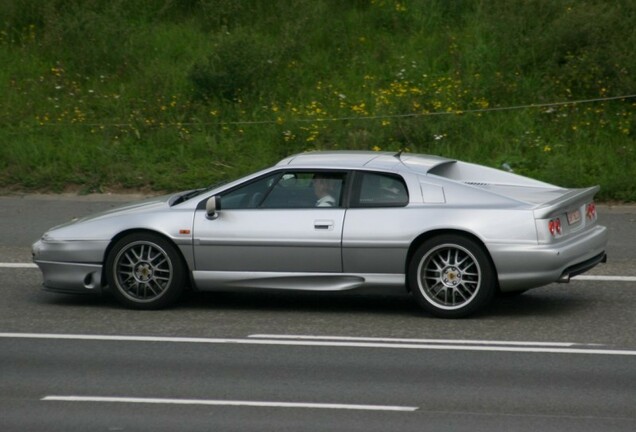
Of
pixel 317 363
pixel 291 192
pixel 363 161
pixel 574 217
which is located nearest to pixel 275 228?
pixel 291 192

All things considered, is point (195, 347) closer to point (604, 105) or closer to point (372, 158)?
point (372, 158)

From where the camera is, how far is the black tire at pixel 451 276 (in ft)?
30.1

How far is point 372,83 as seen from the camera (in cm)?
1820

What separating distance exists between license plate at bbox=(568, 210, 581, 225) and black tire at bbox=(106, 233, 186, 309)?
3186 millimetres

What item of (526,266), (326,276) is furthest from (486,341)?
(326,276)

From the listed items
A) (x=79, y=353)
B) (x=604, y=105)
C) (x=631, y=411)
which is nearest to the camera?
(x=631, y=411)

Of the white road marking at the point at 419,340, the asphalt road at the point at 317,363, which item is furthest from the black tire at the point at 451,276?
the white road marking at the point at 419,340

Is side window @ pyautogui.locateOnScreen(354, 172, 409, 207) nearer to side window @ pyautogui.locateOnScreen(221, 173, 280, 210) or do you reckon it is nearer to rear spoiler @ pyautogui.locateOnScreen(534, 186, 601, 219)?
side window @ pyautogui.locateOnScreen(221, 173, 280, 210)

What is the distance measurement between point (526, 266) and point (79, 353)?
11.4ft

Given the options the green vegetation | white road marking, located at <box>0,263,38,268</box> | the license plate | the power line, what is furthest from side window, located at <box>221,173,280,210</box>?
the power line

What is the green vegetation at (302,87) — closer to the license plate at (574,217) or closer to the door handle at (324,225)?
the license plate at (574,217)

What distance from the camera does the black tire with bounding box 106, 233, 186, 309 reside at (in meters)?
9.66

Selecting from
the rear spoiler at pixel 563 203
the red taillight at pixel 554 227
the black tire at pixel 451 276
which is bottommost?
the black tire at pixel 451 276

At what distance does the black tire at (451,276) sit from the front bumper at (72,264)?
2628 millimetres
